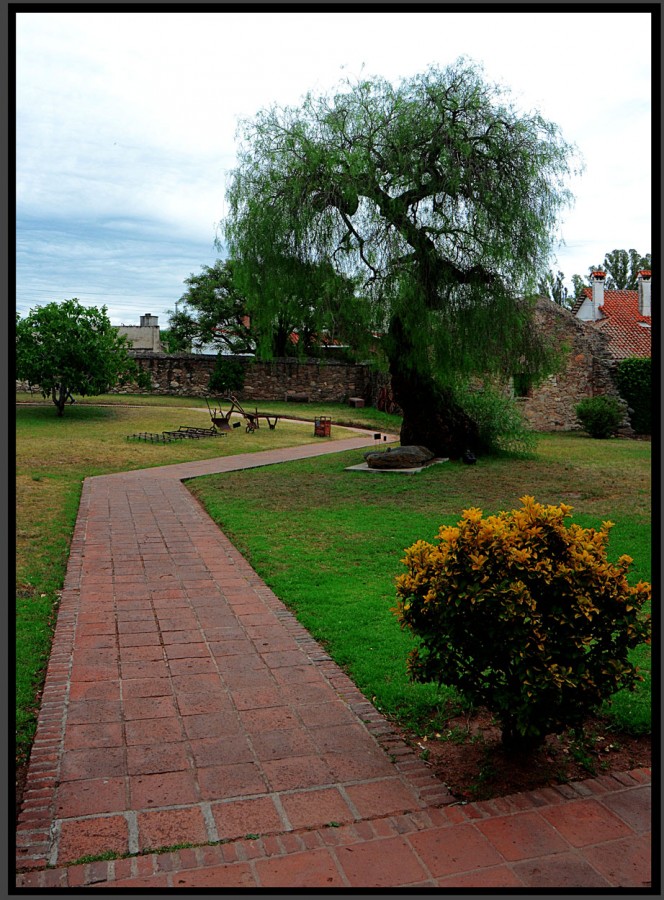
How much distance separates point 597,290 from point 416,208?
22625mm

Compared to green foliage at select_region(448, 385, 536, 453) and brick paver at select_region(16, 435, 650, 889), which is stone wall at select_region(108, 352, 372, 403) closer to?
green foliage at select_region(448, 385, 536, 453)

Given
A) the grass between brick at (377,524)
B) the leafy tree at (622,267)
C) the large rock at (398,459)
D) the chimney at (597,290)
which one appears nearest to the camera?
the grass between brick at (377,524)

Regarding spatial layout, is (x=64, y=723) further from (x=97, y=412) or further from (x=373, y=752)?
(x=97, y=412)

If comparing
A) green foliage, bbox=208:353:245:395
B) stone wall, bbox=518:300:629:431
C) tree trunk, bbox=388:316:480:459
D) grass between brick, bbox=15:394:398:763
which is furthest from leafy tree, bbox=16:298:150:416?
stone wall, bbox=518:300:629:431

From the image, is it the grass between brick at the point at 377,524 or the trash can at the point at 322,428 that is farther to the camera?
the trash can at the point at 322,428

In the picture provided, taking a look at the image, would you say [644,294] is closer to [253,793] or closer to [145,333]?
[253,793]

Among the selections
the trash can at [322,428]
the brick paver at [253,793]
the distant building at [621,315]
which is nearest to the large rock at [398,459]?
the trash can at [322,428]

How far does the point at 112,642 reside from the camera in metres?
4.82

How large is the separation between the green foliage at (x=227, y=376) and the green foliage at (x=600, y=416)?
47.3 feet

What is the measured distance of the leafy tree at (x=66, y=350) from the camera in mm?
21391

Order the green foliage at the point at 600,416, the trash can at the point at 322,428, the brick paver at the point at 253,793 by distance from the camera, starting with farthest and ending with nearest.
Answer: the green foliage at the point at 600,416
the trash can at the point at 322,428
the brick paver at the point at 253,793

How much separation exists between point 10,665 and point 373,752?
6.83ft

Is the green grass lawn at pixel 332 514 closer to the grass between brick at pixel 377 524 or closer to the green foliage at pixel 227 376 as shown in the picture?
the grass between brick at pixel 377 524

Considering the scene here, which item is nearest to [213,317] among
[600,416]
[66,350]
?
[66,350]
